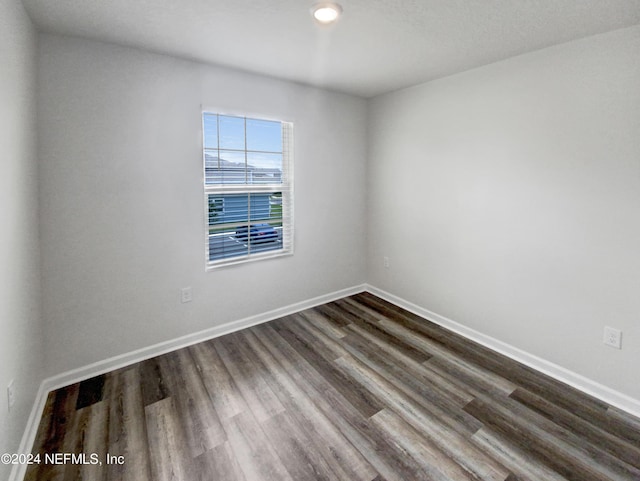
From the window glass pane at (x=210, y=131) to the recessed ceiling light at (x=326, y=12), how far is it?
132 cm

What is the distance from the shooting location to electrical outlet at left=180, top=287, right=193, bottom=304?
108 inches

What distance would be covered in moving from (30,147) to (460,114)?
129 inches

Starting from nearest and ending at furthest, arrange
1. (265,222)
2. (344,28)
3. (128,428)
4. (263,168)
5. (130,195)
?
(128,428) → (344,28) → (130,195) → (263,168) → (265,222)

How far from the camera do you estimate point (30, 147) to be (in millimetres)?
1904

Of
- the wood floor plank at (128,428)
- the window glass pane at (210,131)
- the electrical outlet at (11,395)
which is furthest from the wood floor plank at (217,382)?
the window glass pane at (210,131)

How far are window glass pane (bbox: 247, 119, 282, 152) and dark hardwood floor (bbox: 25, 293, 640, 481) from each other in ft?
6.20

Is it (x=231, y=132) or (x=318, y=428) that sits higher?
(x=231, y=132)

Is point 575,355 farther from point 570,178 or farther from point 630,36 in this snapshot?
point 630,36

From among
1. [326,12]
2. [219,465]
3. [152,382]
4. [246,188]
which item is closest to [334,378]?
[219,465]

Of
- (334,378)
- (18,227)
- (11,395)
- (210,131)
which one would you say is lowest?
(334,378)

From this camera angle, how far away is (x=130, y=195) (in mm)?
2420

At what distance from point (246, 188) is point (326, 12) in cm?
165

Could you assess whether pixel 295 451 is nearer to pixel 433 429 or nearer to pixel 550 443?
pixel 433 429

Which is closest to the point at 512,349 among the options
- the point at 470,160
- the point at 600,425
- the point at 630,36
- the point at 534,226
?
the point at 600,425
